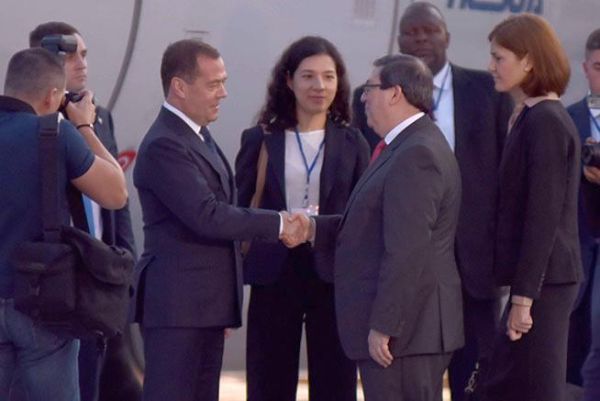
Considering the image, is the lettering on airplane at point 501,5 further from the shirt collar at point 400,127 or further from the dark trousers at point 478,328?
the shirt collar at point 400,127

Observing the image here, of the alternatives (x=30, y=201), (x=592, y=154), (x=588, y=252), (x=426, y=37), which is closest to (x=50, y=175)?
(x=30, y=201)

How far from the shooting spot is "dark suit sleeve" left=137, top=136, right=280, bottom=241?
425 cm

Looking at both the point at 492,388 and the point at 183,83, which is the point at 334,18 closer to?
the point at 183,83

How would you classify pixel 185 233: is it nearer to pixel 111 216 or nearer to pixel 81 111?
pixel 81 111

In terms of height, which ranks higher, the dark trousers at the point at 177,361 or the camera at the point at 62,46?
the camera at the point at 62,46

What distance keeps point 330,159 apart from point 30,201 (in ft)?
→ 4.22

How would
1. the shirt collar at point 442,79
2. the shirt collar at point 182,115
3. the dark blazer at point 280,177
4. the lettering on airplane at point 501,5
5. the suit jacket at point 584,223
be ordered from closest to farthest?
the shirt collar at point 182,115 → the dark blazer at point 280,177 → the shirt collar at point 442,79 → the suit jacket at point 584,223 → the lettering on airplane at point 501,5

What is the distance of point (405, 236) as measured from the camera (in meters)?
3.84

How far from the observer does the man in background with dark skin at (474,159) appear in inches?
204

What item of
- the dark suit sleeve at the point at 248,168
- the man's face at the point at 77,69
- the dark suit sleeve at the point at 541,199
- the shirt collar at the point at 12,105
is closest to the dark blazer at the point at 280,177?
the dark suit sleeve at the point at 248,168

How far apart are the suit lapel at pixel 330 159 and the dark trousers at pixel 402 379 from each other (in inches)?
39.2

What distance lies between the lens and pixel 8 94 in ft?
13.4

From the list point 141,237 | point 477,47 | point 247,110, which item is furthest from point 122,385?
point 477,47

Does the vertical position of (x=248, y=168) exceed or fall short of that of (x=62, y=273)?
it exceeds it
